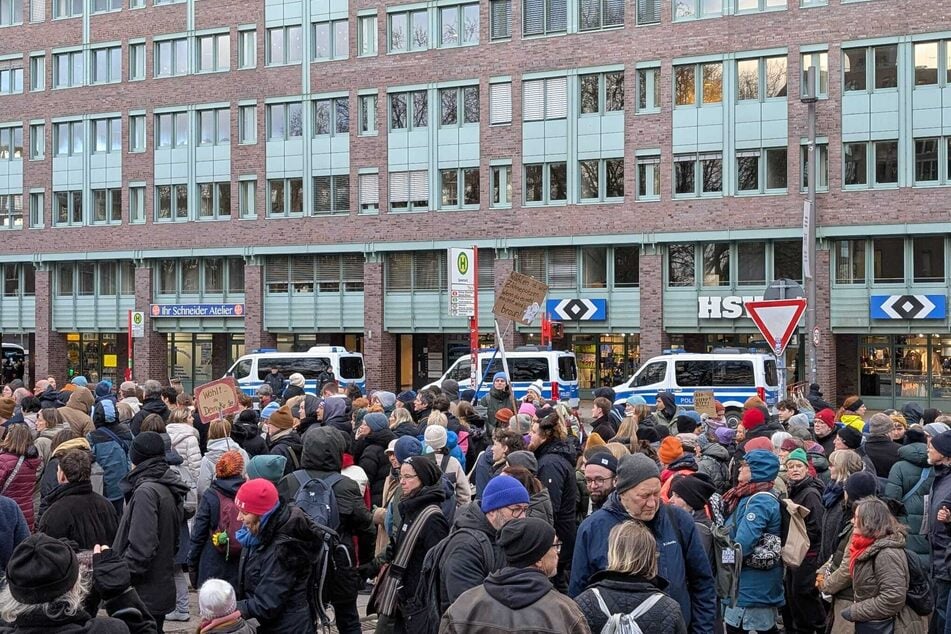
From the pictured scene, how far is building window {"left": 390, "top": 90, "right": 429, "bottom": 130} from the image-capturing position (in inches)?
1660

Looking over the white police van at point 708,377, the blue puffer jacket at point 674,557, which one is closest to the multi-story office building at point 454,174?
the white police van at point 708,377

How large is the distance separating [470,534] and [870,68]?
33639 mm

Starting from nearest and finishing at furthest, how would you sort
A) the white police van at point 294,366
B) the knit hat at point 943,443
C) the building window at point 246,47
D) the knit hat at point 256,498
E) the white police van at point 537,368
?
1. the knit hat at point 256,498
2. the knit hat at point 943,443
3. the white police van at point 537,368
4. the white police van at point 294,366
5. the building window at point 246,47

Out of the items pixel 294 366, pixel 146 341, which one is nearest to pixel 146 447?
pixel 294 366

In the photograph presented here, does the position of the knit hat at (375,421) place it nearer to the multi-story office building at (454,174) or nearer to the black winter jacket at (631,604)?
the black winter jacket at (631,604)

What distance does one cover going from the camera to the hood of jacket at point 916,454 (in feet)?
30.6

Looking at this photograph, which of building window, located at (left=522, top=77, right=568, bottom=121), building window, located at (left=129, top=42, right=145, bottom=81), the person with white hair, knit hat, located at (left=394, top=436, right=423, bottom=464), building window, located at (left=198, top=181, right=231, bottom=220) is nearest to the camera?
the person with white hair

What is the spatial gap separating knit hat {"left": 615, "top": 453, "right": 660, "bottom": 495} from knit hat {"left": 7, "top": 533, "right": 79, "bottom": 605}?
9.77 feet

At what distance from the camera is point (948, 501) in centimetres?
805

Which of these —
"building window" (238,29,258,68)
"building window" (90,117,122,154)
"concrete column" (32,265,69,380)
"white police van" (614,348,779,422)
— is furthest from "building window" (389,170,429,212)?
"concrete column" (32,265,69,380)

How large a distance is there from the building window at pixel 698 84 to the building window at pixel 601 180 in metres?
3.05

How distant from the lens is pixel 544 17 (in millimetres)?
40031

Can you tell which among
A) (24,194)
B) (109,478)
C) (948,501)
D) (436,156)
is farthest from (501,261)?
(948,501)

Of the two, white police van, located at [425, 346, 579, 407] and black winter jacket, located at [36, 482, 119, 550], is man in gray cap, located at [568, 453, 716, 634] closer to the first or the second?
black winter jacket, located at [36, 482, 119, 550]
